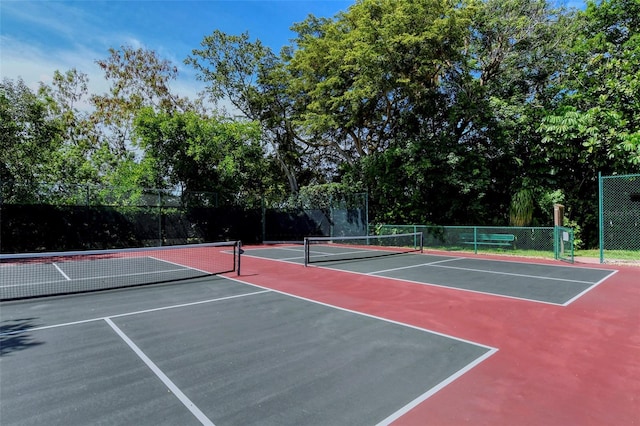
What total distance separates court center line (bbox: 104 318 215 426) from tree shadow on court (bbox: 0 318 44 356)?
104 cm

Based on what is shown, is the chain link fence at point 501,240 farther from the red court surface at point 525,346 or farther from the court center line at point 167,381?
the court center line at point 167,381

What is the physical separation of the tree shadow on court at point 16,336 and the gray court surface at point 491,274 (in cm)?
745

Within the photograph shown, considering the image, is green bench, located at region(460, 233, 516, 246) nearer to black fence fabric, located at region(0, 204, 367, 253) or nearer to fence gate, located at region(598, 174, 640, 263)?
fence gate, located at region(598, 174, 640, 263)

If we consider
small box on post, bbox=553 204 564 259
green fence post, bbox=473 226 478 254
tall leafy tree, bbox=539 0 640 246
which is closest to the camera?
small box on post, bbox=553 204 564 259

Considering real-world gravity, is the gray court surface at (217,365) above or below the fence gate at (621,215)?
below

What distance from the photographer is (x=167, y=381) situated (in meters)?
3.53

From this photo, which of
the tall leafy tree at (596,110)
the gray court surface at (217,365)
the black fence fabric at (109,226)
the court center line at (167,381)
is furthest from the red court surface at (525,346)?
the black fence fabric at (109,226)

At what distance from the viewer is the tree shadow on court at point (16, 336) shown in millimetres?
4531

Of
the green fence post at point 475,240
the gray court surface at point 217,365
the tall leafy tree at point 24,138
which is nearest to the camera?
the gray court surface at point 217,365

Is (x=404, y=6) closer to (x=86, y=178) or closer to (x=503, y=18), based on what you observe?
(x=503, y=18)

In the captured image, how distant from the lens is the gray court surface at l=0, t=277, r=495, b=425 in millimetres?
3000

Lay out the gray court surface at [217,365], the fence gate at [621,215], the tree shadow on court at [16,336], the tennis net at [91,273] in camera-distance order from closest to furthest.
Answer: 1. the gray court surface at [217,365]
2. the tree shadow on court at [16,336]
3. the tennis net at [91,273]
4. the fence gate at [621,215]

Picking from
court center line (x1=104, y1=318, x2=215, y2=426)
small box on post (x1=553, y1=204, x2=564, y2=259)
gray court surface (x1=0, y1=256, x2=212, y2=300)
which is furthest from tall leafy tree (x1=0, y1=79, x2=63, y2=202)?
small box on post (x1=553, y1=204, x2=564, y2=259)

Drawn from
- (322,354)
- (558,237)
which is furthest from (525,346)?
(558,237)
